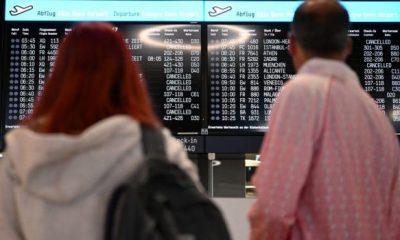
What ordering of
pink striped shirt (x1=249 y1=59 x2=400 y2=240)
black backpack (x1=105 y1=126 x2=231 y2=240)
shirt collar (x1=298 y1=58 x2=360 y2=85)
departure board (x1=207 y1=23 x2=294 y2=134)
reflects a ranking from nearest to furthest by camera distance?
black backpack (x1=105 y1=126 x2=231 y2=240) → pink striped shirt (x1=249 y1=59 x2=400 y2=240) → shirt collar (x1=298 y1=58 x2=360 y2=85) → departure board (x1=207 y1=23 x2=294 y2=134)

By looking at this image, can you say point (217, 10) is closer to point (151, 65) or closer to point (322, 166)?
point (151, 65)

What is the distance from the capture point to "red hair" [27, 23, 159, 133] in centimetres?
143

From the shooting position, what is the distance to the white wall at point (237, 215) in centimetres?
333

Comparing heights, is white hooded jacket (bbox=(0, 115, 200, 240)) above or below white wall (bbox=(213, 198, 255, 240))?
above

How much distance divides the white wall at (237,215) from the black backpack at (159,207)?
77.9 inches

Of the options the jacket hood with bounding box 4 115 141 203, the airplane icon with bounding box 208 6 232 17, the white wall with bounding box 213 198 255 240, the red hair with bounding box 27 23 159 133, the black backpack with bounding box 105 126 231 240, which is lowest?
the white wall with bounding box 213 198 255 240

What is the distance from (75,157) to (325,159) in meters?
0.73

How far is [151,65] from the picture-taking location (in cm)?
334

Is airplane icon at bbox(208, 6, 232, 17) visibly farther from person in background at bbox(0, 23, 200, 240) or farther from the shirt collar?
person in background at bbox(0, 23, 200, 240)

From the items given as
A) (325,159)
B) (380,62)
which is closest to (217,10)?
(380,62)

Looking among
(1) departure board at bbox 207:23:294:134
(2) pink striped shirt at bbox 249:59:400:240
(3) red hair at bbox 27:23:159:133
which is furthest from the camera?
(1) departure board at bbox 207:23:294:134

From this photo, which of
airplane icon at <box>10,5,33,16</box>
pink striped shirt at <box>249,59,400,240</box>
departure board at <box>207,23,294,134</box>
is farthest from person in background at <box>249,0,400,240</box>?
airplane icon at <box>10,5,33,16</box>

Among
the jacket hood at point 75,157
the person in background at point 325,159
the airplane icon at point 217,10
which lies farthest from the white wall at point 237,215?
the jacket hood at point 75,157

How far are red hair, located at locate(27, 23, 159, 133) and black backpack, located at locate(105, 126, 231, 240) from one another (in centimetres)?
13
